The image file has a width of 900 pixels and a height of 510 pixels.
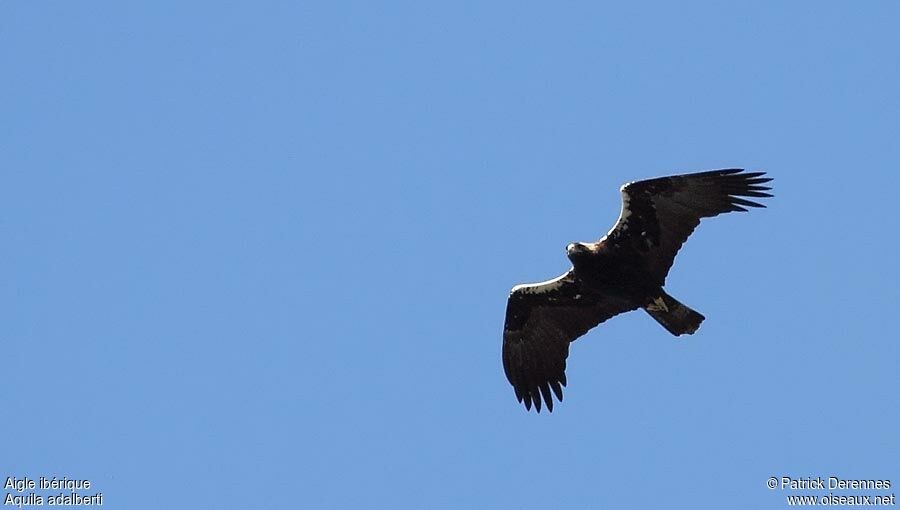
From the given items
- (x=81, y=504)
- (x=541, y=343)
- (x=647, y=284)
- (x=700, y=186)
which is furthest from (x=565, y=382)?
(x=81, y=504)

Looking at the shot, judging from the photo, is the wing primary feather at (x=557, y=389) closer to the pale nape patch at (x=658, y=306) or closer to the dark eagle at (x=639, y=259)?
the dark eagle at (x=639, y=259)

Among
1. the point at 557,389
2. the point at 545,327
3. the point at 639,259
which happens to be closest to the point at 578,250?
the point at 639,259

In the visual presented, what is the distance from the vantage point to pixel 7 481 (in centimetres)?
1917

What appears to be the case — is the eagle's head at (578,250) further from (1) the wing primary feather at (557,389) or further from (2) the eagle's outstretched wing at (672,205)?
(1) the wing primary feather at (557,389)

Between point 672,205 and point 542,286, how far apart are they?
114 inches

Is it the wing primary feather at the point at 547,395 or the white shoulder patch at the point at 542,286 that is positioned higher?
the white shoulder patch at the point at 542,286

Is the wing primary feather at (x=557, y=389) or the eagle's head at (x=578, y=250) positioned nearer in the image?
the eagle's head at (x=578, y=250)

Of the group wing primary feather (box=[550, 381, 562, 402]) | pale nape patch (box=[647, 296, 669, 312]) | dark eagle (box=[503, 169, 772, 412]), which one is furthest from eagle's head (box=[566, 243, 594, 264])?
wing primary feather (box=[550, 381, 562, 402])

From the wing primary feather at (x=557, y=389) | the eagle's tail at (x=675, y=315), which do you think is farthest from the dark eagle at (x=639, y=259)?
the wing primary feather at (x=557, y=389)

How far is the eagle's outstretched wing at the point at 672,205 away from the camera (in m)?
19.3

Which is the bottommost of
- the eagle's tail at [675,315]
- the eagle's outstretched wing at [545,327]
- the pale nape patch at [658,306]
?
the eagle's tail at [675,315]

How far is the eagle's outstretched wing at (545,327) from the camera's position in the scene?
68.7 ft

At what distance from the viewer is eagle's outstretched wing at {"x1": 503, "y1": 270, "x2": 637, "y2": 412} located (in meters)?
20.9

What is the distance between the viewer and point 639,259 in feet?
64.8
